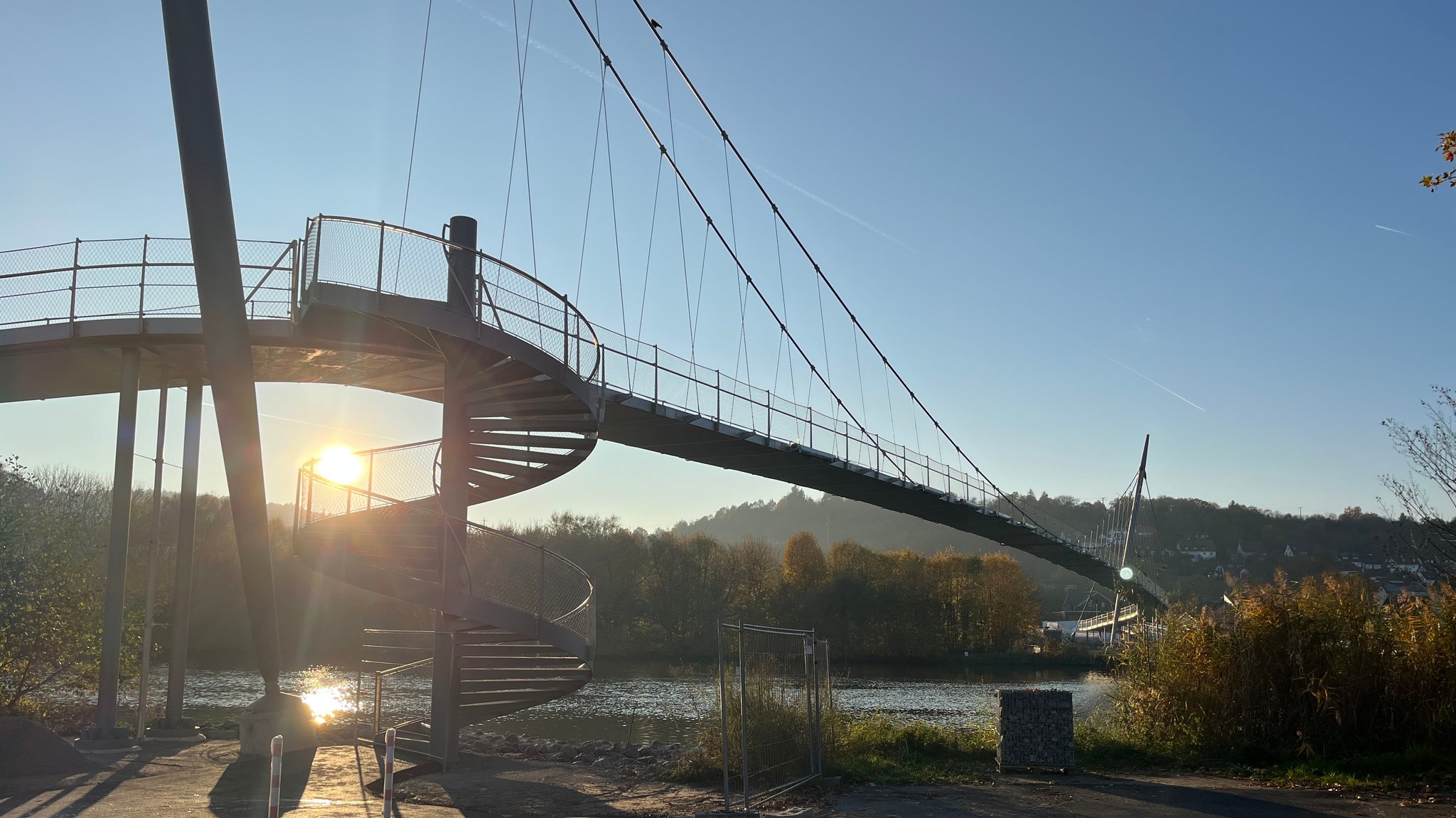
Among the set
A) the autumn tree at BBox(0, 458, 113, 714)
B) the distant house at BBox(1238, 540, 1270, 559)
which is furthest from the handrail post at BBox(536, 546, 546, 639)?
the distant house at BBox(1238, 540, 1270, 559)

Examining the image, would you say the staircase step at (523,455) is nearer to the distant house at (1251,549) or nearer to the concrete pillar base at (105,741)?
the concrete pillar base at (105,741)

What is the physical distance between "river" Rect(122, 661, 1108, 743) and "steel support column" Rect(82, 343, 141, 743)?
16.9 feet

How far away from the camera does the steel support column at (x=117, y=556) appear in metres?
14.1

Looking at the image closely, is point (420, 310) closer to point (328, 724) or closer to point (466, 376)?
point (466, 376)

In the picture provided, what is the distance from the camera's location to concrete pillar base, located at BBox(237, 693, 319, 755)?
1330cm

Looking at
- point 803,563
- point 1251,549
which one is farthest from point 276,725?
point 1251,549

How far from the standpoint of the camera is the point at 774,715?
10945mm

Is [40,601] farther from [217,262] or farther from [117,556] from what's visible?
[217,262]

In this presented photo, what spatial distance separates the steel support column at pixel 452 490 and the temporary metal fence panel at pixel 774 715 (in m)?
3.87

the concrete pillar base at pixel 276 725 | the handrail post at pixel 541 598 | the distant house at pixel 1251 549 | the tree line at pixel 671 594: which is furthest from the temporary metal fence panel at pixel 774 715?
the distant house at pixel 1251 549

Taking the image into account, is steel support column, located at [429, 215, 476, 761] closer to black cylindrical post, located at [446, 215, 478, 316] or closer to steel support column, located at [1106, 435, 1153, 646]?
black cylindrical post, located at [446, 215, 478, 316]

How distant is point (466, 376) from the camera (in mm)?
14055

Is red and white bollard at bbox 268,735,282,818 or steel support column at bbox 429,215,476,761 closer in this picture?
red and white bollard at bbox 268,735,282,818

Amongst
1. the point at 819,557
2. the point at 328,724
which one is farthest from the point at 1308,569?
the point at 328,724
